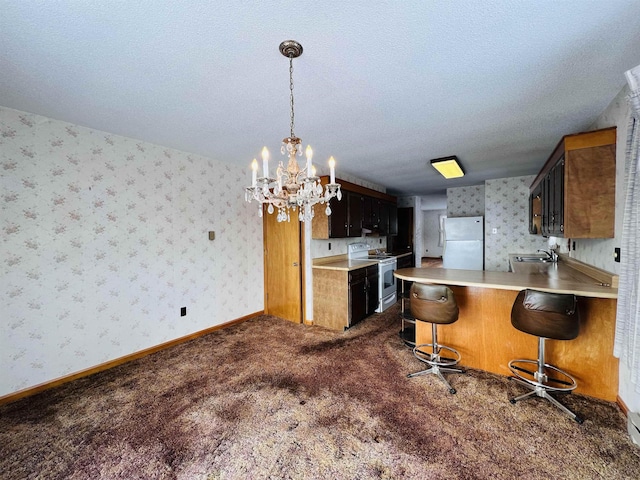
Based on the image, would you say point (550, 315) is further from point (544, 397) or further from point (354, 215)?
point (354, 215)

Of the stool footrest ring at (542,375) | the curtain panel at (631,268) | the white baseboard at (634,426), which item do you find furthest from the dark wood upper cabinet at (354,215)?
the white baseboard at (634,426)

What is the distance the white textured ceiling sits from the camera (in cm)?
130

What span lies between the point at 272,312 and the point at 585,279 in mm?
3895

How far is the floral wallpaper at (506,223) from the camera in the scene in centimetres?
504

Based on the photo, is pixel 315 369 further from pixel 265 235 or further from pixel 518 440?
pixel 265 235

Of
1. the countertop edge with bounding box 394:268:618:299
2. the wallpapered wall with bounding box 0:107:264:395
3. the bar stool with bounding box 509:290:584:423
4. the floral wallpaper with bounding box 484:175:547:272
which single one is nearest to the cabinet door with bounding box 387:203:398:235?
the floral wallpaper with bounding box 484:175:547:272

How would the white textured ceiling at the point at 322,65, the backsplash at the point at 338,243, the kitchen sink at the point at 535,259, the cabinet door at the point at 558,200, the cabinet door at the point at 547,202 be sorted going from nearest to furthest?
the white textured ceiling at the point at 322,65 → the cabinet door at the point at 558,200 → the cabinet door at the point at 547,202 → the kitchen sink at the point at 535,259 → the backsplash at the point at 338,243

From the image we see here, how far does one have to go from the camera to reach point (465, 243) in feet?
17.8

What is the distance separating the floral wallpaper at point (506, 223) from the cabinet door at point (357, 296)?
2888mm

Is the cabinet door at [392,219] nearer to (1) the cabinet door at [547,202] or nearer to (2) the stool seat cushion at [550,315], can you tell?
(1) the cabinet door at [547,202]

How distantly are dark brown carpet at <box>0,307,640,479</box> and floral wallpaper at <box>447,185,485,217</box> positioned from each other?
449 cm

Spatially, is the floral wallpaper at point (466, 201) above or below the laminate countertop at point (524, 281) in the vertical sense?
above

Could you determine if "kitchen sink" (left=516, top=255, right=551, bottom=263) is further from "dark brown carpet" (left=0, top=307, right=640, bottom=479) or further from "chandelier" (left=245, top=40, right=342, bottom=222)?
"chandelier" (left=245, top=40, right=342, bottom=222)

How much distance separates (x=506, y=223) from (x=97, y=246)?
20.7ft
